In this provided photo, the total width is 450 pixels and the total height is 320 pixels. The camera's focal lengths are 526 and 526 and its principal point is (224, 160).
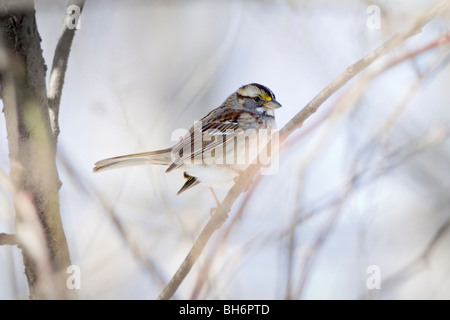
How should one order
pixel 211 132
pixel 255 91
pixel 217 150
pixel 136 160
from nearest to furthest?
1. pixel 136 160
2. pixel 217 150
3. pixel 211 132
4. pixel 255 91

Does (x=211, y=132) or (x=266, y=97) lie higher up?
(x=266, y=97)

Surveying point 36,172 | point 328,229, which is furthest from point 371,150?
point 36,172

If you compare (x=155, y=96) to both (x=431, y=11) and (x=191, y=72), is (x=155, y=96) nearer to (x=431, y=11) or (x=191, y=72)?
(x=191, y=72)

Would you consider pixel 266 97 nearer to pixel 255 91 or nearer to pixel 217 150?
pixel 255 91

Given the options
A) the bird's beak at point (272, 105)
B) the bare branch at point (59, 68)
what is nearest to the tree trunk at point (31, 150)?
the bare branch at point (59, 68)

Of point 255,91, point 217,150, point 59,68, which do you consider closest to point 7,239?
point 59,68

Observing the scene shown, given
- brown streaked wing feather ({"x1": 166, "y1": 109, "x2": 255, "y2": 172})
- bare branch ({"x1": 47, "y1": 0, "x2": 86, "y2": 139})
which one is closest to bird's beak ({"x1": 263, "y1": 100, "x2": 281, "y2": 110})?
brown streaked wing feather ({"x1": 166, "y1": 109, "x2": 255, "y2": 172})

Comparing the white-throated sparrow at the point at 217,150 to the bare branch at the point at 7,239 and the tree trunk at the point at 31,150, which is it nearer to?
the tree trunk at the point at 31,150
